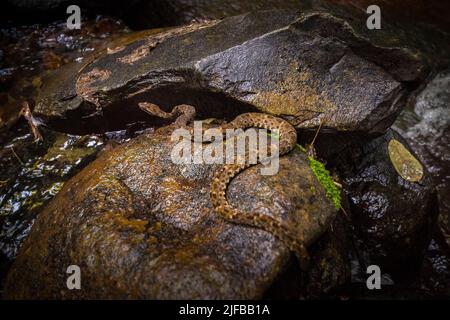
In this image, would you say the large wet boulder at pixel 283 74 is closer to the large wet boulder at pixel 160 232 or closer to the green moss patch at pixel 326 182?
the green moss patch at pixel 326 182

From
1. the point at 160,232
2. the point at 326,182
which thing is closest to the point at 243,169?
the point at 326,182

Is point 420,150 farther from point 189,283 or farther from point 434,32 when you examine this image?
point 189,283

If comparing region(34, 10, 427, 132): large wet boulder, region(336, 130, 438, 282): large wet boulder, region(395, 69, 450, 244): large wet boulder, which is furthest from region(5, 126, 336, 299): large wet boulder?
region(395, 69, 450, 244): large wet boulder

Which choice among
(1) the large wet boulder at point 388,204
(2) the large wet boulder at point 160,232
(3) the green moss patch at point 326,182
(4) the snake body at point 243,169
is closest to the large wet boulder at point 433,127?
(1) the large wet boulder at point 388,204

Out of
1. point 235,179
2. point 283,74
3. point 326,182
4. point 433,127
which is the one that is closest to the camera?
point 235,179

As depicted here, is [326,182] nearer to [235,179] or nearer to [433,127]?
[235,179]
